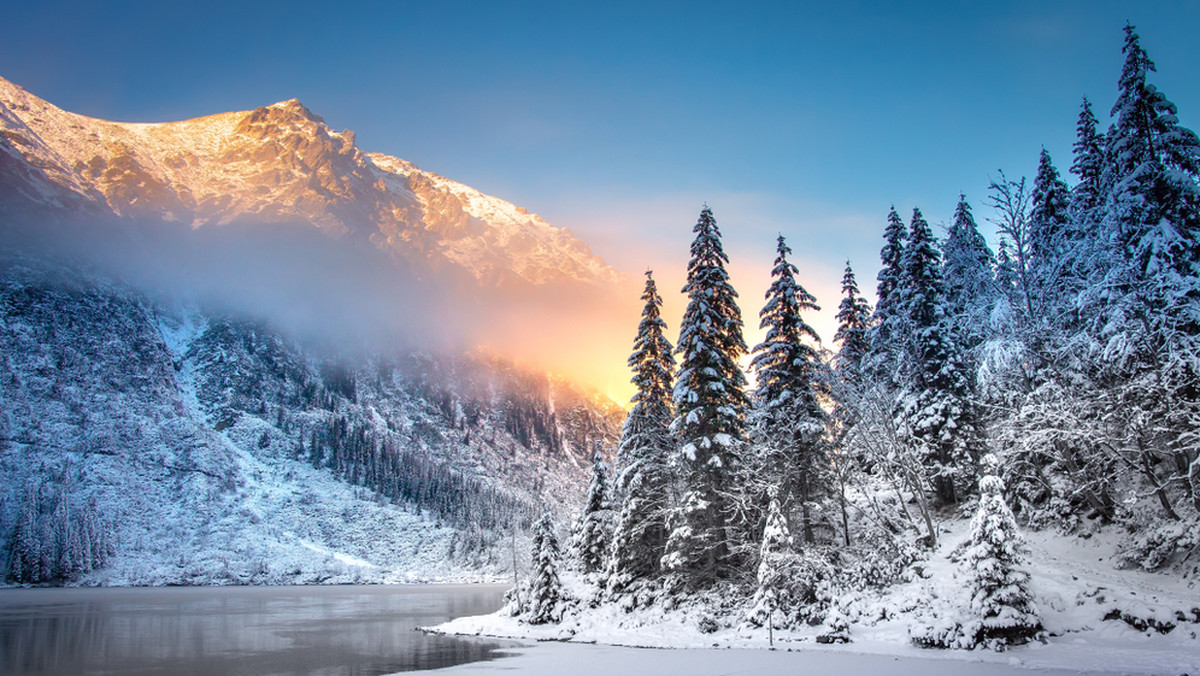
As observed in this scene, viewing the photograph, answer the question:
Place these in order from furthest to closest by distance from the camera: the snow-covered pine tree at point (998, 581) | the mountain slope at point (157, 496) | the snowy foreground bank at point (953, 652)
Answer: the mountain slope at point (157, 496), the snow-covered pine tree at point (998, 581), the snowy foreground bank at point (953, 652)

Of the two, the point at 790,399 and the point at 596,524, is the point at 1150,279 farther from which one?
the point at 596,524

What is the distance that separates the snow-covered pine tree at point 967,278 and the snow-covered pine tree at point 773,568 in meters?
10.2

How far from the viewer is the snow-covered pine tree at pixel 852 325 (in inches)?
1511

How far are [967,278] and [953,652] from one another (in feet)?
45.4

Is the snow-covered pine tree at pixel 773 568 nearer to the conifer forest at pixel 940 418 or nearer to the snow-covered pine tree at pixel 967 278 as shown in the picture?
the conifer forest at pixel 940 418

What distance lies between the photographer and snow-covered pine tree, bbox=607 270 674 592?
3102 centimetres

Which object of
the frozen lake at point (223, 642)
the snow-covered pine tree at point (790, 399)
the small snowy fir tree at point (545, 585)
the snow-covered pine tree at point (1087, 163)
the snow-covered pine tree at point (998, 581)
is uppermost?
the snow-covered pine tree at point (1087, 163)

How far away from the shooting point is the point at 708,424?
28344 mm

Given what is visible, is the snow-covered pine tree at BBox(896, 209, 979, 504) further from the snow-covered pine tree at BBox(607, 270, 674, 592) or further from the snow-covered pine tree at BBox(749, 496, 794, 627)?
the snow-covered pine tree at BBox(607, 270, 674, 592)

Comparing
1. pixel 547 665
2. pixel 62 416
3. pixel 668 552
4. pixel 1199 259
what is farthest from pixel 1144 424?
pixel 62 416

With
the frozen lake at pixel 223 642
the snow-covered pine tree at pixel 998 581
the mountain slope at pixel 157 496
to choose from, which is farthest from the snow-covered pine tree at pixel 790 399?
the mountain slope at pixel 157 496

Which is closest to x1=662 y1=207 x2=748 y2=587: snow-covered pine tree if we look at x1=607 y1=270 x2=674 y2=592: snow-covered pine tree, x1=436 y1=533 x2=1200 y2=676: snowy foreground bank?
x1=607 y1=270 x2=674 y2=592: snow-covered pine tree

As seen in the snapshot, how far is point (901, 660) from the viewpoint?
17266 mm

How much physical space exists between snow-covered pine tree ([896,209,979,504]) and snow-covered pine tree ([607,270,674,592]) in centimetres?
1172
